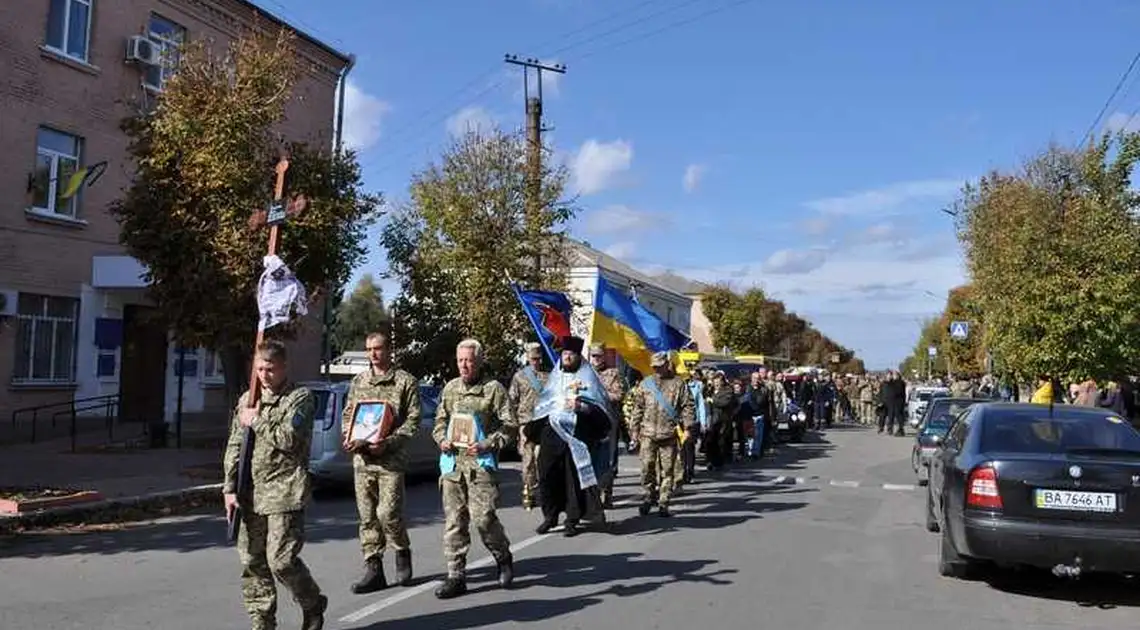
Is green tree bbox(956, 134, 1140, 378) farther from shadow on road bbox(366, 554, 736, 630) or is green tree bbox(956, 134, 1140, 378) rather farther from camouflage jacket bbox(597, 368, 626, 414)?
shadow on road bbox(366, 554, 736, 630)

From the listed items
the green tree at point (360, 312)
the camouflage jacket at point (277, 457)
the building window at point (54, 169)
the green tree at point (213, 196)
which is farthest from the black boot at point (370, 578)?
the green tree at point (360, 312)

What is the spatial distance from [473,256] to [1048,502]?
1518cm

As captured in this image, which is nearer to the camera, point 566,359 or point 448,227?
point 566,359

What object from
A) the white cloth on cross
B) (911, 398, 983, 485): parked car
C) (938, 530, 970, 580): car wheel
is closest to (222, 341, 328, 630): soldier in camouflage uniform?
the white cloth on cross

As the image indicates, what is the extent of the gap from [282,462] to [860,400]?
3687cm

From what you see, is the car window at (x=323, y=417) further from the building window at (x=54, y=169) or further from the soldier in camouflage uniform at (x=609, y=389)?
the building window at (x=54, y=169)

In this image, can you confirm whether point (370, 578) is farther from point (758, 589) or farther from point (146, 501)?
point (146, 501)

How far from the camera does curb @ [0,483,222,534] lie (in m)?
10.4

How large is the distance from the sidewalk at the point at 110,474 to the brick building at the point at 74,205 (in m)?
2.69

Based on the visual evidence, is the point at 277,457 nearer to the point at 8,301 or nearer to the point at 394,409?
the point at 394,409

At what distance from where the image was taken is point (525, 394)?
11.0 metres

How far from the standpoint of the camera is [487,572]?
8.45m

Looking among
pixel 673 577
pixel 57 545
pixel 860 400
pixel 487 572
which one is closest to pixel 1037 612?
pixel 673 577

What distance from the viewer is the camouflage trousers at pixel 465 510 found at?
24.5ft
